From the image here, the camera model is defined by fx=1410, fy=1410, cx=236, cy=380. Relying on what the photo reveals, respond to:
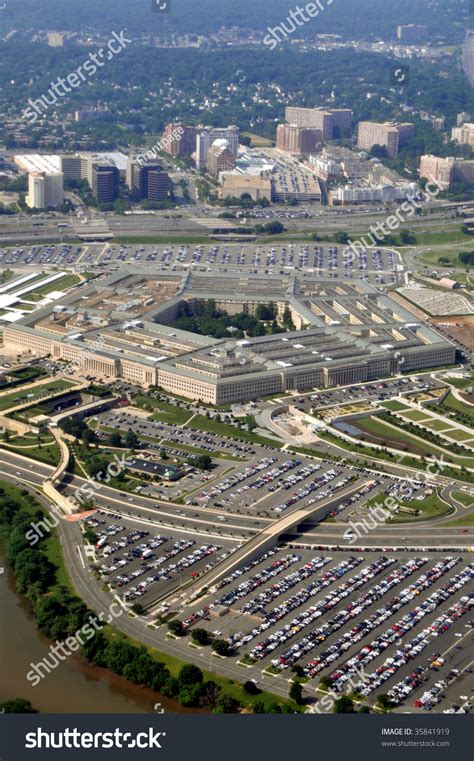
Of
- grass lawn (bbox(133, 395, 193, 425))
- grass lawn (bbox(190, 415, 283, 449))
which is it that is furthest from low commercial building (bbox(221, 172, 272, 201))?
grass lawn (bbox(190, 415, 283, 449))

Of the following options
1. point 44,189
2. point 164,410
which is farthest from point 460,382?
point 44,189

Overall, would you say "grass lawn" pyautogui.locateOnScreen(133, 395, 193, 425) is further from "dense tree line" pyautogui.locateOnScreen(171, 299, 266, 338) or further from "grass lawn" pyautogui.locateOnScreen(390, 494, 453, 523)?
"grass lawn" pyautogui.locateOnScreen(390, 494, 453, 523)

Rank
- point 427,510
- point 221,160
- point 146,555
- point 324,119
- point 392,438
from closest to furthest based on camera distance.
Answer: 1. point 146,555
2. point 427,510
3. point 392,438
4. point 221,160
5. point 324,119

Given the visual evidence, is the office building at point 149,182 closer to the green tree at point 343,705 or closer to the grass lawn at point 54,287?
the grass lawn at point 54,287

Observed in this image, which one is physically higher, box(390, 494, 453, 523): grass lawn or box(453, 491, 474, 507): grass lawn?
box(390, 494, 453, 523): grass lawn

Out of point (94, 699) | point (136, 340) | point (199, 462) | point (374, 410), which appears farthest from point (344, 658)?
point (136, 340)

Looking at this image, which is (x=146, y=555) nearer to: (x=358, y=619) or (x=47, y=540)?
(x=47, y=540)

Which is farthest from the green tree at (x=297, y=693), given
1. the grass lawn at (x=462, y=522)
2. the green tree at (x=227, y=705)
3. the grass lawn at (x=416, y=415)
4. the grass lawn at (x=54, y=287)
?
the grass lawn at (x=54, y=287)
